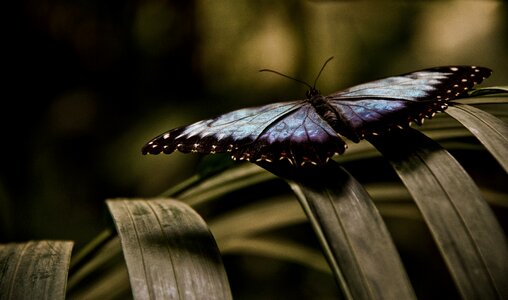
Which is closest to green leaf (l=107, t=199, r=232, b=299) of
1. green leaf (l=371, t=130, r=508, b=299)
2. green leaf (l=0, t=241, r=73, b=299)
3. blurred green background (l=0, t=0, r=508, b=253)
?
green leaf (l=0, t=241, r=73, b=299)

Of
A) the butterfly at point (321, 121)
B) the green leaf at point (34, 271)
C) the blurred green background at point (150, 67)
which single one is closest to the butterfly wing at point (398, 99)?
the butterfly at point (321, 121)

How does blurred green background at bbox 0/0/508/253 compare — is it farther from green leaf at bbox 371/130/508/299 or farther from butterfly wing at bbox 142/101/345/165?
green leaf at bbox 371/130/508/299

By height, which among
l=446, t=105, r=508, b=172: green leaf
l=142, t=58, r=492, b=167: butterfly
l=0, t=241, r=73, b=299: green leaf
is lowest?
l=0, t=241, r=73, b=299: green leaf

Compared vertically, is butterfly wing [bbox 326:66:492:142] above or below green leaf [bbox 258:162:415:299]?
above

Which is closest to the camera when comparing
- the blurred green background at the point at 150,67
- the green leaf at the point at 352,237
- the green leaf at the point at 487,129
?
the green leaf at the point at 352,237

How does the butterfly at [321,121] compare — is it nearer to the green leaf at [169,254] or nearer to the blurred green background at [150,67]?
the green leaf at [169,254]

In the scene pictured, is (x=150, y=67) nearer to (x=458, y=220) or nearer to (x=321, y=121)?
(x=321, y=121)

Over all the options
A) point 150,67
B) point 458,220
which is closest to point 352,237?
point 458,220
